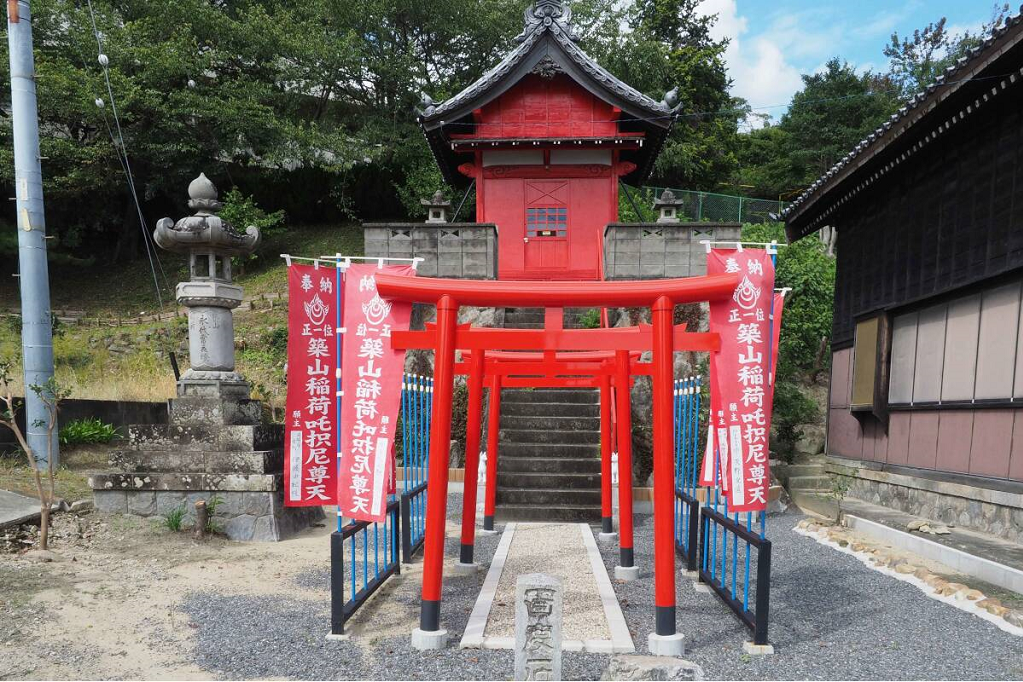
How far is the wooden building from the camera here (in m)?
7.46

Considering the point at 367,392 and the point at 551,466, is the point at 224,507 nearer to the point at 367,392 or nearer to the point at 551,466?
the point at 367,392

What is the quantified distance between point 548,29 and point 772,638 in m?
13.7

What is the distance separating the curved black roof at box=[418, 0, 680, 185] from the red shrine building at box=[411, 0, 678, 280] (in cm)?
2

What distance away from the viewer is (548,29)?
594 inches

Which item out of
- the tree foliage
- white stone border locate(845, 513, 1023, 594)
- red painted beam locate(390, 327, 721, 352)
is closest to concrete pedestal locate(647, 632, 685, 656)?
red painted beam locate(390, 327, 721, 352)

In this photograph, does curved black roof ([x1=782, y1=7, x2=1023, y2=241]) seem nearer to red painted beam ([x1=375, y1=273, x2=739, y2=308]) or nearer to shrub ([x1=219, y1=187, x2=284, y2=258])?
red painted beam ([x1=375, y1=273, x2=739, y2=308])

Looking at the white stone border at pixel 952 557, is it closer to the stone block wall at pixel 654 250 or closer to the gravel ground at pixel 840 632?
the gravel ground at pixel 840 632

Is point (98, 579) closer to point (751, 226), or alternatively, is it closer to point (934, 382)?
point (934, 382)

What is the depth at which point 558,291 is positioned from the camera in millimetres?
5141

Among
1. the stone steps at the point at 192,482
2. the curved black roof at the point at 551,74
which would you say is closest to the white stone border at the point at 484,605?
the stone steps at the point at 192,482

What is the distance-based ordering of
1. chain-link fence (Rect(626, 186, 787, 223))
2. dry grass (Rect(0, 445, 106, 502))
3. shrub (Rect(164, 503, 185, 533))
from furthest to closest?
1. chain-link fence (Rect(626, 186, 787, 223))
2. dry grass (Rect(0, 445, 106, 502))
3. shrub (Rect(164, 503, 185, 533))

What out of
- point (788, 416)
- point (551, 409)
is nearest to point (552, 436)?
point (551, 409)

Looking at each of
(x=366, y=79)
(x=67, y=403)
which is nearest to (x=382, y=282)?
(x=67, y=403)

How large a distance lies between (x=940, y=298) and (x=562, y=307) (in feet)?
22.3
